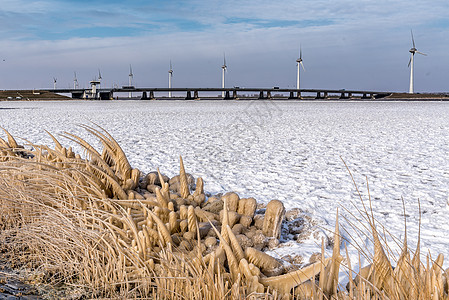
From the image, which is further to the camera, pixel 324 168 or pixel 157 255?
pixel 324 168

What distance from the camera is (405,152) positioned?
9.19m

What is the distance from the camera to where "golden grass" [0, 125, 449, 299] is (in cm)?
248

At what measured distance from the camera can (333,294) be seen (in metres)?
2.50

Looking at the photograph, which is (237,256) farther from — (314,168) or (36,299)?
(314,168)

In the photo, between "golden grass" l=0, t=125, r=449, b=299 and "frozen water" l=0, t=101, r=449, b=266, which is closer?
"golden grass" l=0, t=125, r=449, b=299

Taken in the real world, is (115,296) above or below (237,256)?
below

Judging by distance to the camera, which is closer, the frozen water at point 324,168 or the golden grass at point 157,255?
the golden grass at point 157,255

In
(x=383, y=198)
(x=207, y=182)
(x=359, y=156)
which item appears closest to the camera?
(x=383, y=198)

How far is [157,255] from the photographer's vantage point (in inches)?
127

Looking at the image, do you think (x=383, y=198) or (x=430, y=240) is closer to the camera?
(x=430, y=240)

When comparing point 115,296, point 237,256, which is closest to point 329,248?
point 237,256

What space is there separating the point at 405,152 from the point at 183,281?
7713mm

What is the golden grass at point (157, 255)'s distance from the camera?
248 centimetres

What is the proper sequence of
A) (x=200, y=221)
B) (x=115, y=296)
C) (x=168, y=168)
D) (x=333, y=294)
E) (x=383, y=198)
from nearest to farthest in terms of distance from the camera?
(x=333, y=294)
(x=115, y=296)
(x=200, y=221)
(x=383, y=198)
(x=168, y=168)
